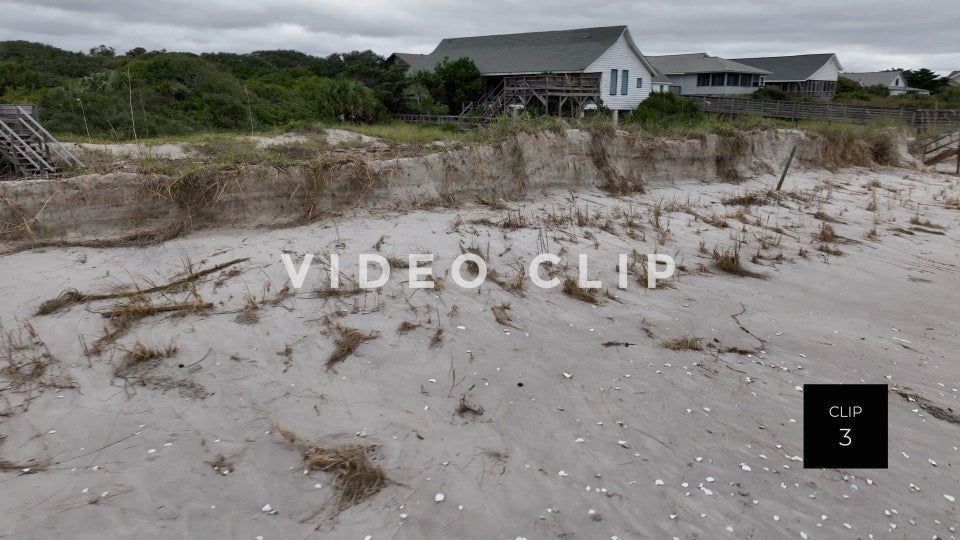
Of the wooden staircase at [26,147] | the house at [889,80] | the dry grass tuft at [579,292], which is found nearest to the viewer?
the dry grass tuft at [579,292]

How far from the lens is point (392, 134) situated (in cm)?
1962

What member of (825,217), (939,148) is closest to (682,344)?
(825,217)

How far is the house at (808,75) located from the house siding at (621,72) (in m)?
20.7

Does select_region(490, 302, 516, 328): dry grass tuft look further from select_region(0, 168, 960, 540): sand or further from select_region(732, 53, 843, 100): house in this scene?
select_region(732, 53, 843, 100): house

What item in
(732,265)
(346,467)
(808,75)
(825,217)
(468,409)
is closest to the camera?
(346,467)

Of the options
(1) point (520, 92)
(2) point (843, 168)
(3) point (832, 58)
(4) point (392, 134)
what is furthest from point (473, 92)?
(3) point (832, 58)

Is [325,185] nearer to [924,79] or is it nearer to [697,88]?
[697,88]

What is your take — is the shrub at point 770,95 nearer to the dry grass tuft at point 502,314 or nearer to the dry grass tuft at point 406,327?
the dry grass tuft at point 502,314

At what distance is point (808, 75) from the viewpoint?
45.8m

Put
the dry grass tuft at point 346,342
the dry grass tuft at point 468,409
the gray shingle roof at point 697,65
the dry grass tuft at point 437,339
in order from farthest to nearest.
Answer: the gray shingle roof at point 697,65, the dry grass tuft at point 437,339, the dry grass tuft at point 346,342, the dry grass tuft at point 468,409

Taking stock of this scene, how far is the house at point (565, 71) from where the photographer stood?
2762 cm

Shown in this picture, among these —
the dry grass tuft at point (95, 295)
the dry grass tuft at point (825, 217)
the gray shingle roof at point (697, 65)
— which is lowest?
the dry grass tuft at point (95, 295)

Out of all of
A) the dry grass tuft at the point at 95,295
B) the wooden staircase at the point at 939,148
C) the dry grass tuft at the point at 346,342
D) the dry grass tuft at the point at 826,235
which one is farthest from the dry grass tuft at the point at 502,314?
the wooden staircase at the point at 939,148

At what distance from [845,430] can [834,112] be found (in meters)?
28.4
